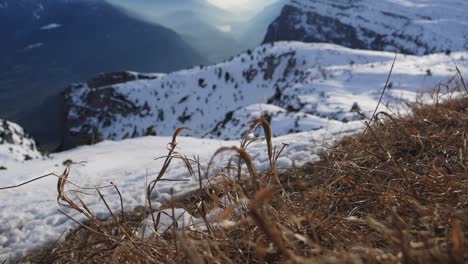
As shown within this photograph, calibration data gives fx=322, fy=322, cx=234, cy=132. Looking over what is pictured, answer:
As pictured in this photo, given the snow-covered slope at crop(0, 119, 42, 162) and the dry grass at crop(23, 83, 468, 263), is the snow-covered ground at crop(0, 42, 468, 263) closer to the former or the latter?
the dry grass at crop(23, 83, 468, 263)

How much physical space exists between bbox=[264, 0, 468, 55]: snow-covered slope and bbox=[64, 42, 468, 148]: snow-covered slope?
39.0 metres

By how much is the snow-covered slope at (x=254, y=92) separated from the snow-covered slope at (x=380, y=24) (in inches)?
1535

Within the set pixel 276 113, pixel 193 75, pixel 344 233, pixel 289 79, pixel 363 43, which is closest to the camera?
pixel 344 233

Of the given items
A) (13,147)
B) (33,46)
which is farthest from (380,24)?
(33,46)

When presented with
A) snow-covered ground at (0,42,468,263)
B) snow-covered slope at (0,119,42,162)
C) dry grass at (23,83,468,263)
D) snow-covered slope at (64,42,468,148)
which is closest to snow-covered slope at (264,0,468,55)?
snow-covered slope at (64,42,468,148)

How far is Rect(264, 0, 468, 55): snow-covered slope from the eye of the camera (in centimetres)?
7694

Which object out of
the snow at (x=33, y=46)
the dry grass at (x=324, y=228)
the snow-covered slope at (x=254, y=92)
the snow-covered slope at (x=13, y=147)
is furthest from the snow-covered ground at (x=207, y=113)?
the snow at (x=33, y=46)

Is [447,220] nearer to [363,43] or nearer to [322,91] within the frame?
[322,91]

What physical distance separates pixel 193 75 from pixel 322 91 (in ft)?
107

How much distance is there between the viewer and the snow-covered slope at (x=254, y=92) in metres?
21.3

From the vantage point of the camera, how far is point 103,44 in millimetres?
196125

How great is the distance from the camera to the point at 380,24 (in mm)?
92125

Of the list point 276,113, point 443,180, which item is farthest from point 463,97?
point 276,113

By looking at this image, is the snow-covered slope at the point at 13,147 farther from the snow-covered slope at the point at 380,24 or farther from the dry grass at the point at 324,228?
the snow-covered slope at the point at 380,24
